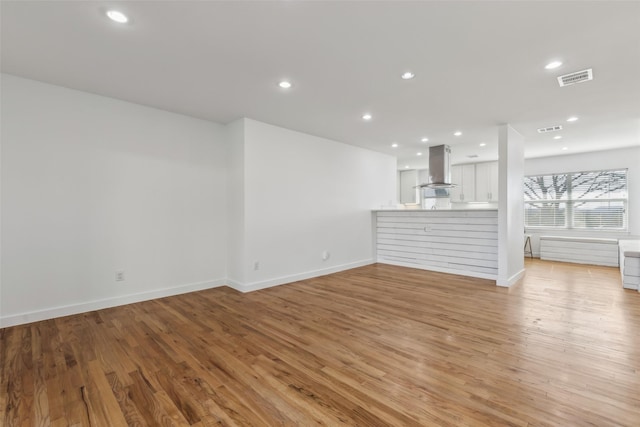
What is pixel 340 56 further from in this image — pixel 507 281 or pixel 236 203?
pixel 507 281

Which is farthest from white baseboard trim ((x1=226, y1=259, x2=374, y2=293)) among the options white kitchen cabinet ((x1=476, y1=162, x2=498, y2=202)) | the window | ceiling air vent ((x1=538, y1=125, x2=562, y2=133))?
the window

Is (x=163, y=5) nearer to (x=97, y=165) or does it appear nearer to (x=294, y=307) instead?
(x=97, y=165)

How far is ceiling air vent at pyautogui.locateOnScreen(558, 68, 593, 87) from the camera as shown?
2819 millimetres

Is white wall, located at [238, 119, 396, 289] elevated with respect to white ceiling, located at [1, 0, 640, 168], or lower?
lower

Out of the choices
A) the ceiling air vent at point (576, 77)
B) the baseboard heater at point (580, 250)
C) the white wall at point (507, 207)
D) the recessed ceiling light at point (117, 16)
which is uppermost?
the recessed ceiling light at point (117, 16)

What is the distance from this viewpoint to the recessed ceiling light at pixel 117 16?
6.48 feet

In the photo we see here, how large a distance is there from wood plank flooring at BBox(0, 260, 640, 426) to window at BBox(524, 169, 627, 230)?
3.77 metres

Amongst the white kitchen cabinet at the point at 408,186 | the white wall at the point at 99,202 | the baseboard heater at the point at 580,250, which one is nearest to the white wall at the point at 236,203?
the white wall at the point at 99,202

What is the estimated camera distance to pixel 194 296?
396cm

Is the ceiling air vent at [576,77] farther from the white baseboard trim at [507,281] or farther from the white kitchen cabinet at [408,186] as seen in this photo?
the white kitchen cabinet at [408,186]

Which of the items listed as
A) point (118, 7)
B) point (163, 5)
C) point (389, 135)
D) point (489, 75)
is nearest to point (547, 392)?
point (489, 75)

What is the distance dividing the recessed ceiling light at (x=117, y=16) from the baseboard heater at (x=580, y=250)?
836 centimetres

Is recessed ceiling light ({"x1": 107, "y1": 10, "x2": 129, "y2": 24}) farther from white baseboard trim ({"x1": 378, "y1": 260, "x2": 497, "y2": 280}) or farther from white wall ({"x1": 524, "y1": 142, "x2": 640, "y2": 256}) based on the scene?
white wall ({"x1": 524, "y1": 142, "x2": 640, "y2": 256})

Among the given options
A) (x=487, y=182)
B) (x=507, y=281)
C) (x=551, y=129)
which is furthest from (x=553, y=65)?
(x=487, y=182)
